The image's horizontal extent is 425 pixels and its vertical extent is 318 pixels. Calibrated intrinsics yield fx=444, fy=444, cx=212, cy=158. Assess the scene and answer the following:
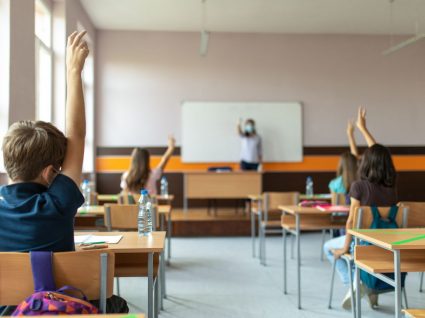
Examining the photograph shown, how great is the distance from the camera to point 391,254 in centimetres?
252

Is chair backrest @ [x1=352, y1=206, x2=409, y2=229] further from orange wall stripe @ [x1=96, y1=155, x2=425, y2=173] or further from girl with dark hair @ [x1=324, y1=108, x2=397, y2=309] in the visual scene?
orange wall stripe @ [x1=96, y1=155, x2=425, y2=173]

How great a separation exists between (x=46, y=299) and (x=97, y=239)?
3.30 feet

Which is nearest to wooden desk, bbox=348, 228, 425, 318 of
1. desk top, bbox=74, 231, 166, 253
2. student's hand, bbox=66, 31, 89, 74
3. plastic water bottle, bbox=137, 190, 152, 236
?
desk top, bbox=74, 231, 166, 253

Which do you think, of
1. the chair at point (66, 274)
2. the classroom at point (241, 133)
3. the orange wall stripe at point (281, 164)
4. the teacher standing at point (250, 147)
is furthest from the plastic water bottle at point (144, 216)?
the orange wall stripe at point (281, 164)

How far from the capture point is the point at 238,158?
8.41m

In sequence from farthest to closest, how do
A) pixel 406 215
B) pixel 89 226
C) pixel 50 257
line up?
1. pixel 89 226
2. pixel 406 215
3. pixel 50 257

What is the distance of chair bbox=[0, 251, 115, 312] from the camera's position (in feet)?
4.37

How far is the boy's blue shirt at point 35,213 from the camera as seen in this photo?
1.34 m

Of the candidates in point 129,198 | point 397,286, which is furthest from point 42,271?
point 129,198

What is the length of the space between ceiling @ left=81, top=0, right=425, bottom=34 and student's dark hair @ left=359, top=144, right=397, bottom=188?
459 centimetres

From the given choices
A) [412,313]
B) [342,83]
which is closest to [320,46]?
[342,83]

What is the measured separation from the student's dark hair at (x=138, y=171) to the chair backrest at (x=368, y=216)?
208cm

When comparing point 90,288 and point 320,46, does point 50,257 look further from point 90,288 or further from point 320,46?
point 320,46

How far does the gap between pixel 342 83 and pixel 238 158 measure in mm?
2504
